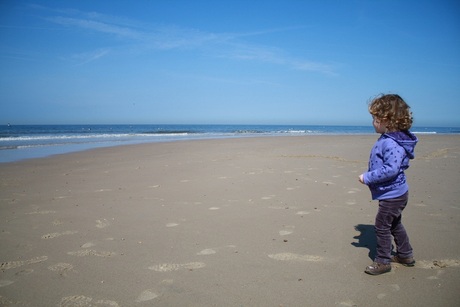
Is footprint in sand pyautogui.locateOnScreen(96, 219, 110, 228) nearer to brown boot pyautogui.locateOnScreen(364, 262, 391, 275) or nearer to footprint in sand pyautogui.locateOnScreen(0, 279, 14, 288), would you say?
footprint in sand pyautogui.locateOnScreen(0, 279, 14, 288)

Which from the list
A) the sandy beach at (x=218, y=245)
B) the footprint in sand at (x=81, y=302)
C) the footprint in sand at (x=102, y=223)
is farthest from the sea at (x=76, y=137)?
the footprint in sand at (x=81, y=302)

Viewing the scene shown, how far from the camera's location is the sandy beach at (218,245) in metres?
2.46

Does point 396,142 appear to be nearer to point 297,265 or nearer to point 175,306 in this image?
point 297,265

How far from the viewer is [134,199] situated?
555 centimetres

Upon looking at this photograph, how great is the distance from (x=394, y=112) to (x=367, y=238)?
163cm

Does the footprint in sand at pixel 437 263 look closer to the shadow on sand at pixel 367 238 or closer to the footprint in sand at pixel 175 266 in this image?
the shadow on sand at pixel 367 238

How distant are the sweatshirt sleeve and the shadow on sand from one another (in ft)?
2.88

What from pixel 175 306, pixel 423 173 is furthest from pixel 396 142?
pixel 423 173

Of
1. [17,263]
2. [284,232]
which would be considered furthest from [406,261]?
[17,263]

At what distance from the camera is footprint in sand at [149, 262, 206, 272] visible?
9.44 ft

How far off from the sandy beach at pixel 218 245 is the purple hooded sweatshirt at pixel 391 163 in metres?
0.77

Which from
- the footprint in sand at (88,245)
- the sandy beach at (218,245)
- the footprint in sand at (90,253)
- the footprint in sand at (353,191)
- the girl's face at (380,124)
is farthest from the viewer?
the footprint in sand at (353,191)

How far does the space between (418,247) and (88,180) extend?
7.10 m

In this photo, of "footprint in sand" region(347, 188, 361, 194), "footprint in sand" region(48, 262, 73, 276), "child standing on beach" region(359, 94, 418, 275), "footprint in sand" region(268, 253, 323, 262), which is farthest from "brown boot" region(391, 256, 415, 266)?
"footprint in sand" region(48, 262, 73, 276)
